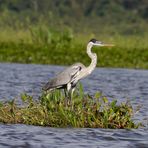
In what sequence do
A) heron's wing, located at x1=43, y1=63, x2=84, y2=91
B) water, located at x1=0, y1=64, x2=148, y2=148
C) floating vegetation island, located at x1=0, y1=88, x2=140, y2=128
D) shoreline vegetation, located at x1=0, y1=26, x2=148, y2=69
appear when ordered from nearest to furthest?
water, located at x1=0, y1=64, x2=148, y2=148 → floating vegetation island, located at x1=0, y1=88, x2=140, y2=128 → heron's wing, located at x1=43, y1=63, x2=84, y2=91 → shoreline vegetation, located at x1=0, y1=26, x2=148, y2=69

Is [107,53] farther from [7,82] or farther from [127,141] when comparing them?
[127,141]

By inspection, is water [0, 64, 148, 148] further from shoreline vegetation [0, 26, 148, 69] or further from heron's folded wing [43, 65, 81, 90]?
heron's folded wing [43, 65, 81, 90]

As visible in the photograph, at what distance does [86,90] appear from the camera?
55.0ft

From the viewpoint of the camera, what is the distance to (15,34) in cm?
2597

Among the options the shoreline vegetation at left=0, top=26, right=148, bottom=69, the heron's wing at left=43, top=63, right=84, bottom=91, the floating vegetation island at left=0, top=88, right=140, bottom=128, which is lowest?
the floating vegetation island at left=0, top=88, right=140, bottom=128

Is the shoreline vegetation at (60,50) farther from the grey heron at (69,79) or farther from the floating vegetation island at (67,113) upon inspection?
the floating vegetation island at (67,113)

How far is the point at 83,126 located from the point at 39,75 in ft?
31.9

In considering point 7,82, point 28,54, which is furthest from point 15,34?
point 7,82

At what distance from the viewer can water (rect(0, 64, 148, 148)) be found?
32.4 ft

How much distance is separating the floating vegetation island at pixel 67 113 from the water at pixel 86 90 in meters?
0.11

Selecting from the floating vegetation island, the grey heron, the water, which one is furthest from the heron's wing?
the water

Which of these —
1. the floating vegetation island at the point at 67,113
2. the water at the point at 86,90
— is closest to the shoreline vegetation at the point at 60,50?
the water at the point at 86,90

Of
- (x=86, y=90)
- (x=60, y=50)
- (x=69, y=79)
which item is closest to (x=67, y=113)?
(x=69, y=79)

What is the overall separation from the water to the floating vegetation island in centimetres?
11
